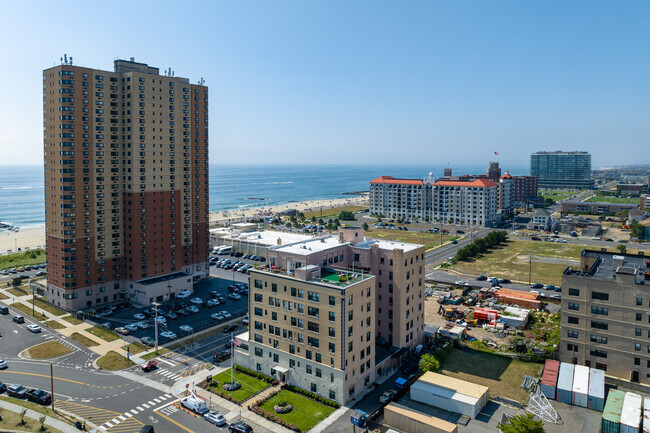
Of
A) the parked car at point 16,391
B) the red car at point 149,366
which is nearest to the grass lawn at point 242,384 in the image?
the red car at point 149,366

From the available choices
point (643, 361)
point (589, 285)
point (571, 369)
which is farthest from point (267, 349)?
point (643, 361)

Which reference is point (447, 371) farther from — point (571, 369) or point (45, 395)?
point (45, 395)

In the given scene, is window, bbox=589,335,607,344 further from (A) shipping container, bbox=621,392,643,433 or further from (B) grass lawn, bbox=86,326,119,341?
(B) grass lawn, bbox=86,326,119,341

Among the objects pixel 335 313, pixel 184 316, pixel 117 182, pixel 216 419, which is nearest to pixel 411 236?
pixel 184 316

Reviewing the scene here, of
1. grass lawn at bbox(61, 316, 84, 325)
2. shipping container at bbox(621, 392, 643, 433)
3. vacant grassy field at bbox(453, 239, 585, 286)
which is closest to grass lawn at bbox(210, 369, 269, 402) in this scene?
grass lawn at bbox(61, 316, 84, 325)

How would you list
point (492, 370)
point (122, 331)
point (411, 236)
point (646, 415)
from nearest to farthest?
point (646, 415) < point (492, 370) < point (122, 331) < point (411, 236)

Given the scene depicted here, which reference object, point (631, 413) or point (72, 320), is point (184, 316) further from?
point (631, 413)
